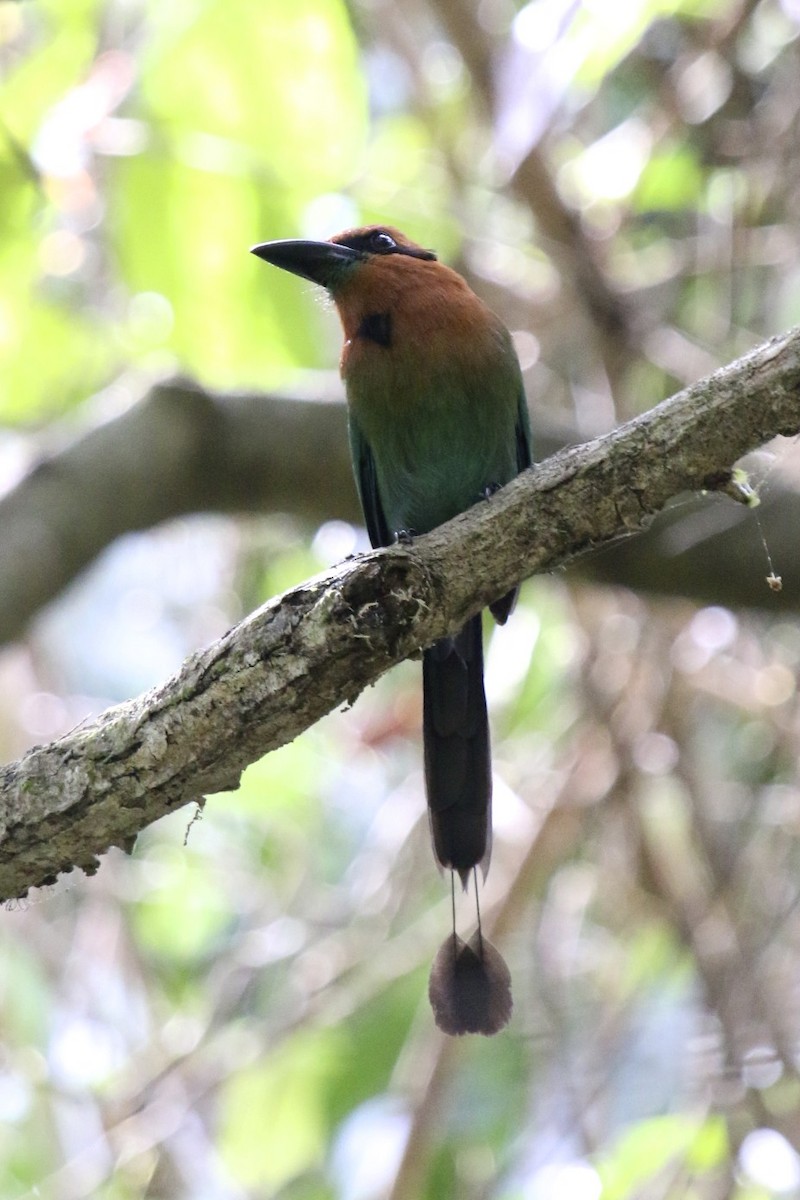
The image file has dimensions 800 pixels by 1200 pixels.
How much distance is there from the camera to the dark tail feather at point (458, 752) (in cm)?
290

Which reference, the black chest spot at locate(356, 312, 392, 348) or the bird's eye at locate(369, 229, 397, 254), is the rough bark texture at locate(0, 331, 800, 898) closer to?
the black chest spot at locate(356, 312, 392, 348)

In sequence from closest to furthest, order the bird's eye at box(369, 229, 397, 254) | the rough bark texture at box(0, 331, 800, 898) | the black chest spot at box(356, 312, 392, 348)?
the rough bark texture at box(0, 331, 800, 898) < the black chest spot at box(356, 312, 392, 348) < the bird's eye at box(369, 229, 397, 254)

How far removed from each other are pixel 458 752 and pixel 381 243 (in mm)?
1338

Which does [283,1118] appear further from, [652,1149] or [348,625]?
[348,625]

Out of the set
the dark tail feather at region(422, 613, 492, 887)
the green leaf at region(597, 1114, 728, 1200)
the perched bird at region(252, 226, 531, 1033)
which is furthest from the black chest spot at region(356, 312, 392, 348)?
Answer: the green leaf at region(597, 1114, 728, 1200)

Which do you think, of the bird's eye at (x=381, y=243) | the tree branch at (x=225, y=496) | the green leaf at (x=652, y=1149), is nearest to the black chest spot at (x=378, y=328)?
the bird's eye at (x=381, y=243)

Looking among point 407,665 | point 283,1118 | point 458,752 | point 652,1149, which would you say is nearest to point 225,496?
point 458,752

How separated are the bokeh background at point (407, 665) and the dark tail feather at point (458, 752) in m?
0.68

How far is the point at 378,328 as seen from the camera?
10.7 ft

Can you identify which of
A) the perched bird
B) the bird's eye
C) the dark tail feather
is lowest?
the dark tail feather

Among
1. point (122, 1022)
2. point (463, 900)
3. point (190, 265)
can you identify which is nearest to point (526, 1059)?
point (463, 900)

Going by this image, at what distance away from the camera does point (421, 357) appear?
125 inches

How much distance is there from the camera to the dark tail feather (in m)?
2.90

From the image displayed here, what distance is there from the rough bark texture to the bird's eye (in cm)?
150
